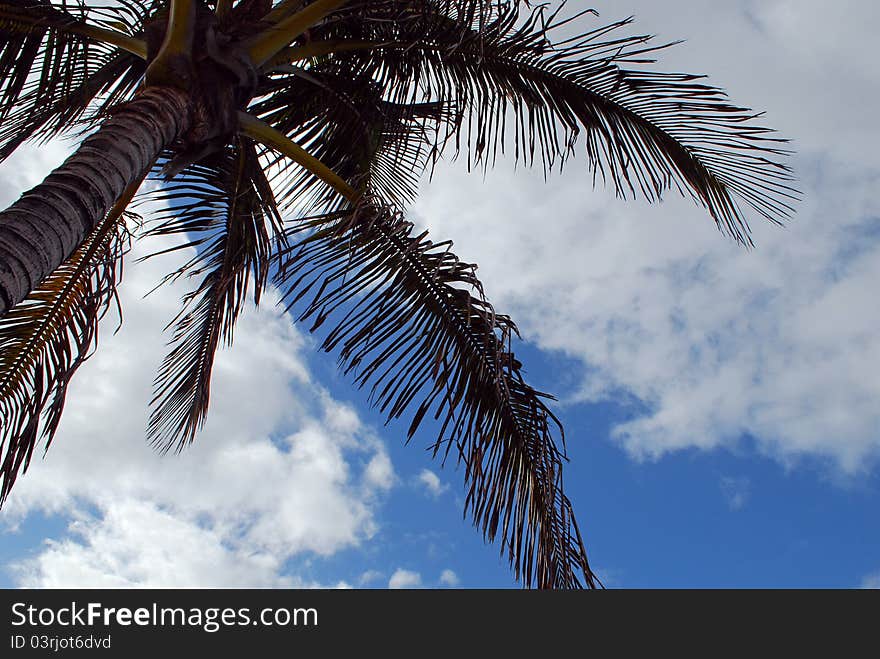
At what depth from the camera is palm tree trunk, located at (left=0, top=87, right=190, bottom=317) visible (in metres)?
2.34

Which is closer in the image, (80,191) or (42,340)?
(80,191)

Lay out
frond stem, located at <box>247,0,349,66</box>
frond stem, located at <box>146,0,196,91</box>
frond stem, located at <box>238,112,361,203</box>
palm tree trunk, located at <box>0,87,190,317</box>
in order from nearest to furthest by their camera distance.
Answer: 1. palm tree trunk, located at <box>0,87,190,317</box>
2. frond stem, located at <box>146,0,196,91</box>
3. frond stem, located at <box>247,0,349,66</box>
4. frond stem, located at <box>238,112,361,203</box>

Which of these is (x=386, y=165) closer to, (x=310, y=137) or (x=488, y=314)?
(x=310, y=137)

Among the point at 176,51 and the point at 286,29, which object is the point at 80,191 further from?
the point at 286,29

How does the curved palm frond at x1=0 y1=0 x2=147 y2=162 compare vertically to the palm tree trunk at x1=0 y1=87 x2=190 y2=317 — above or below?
above

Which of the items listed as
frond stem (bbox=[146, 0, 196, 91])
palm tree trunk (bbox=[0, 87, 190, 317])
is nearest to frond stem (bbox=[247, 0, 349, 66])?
frond stem (bbox=[146, 0, 196, 91])

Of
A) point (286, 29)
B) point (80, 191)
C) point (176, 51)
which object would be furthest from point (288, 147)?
point (80, 191)

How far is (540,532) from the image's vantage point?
392cm

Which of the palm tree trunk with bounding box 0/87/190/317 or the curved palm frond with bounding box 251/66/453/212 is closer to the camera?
the palm tree trunk with bounding box 0/87/190/317

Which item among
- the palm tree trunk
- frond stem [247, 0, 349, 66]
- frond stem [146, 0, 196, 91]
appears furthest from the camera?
frond stem [247, 0, 349, 66]

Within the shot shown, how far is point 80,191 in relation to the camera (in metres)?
2.63

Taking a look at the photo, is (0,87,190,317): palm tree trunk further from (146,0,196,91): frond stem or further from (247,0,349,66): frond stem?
(247,0,349,66): frond stem

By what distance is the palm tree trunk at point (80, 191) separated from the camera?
234 centimetres
